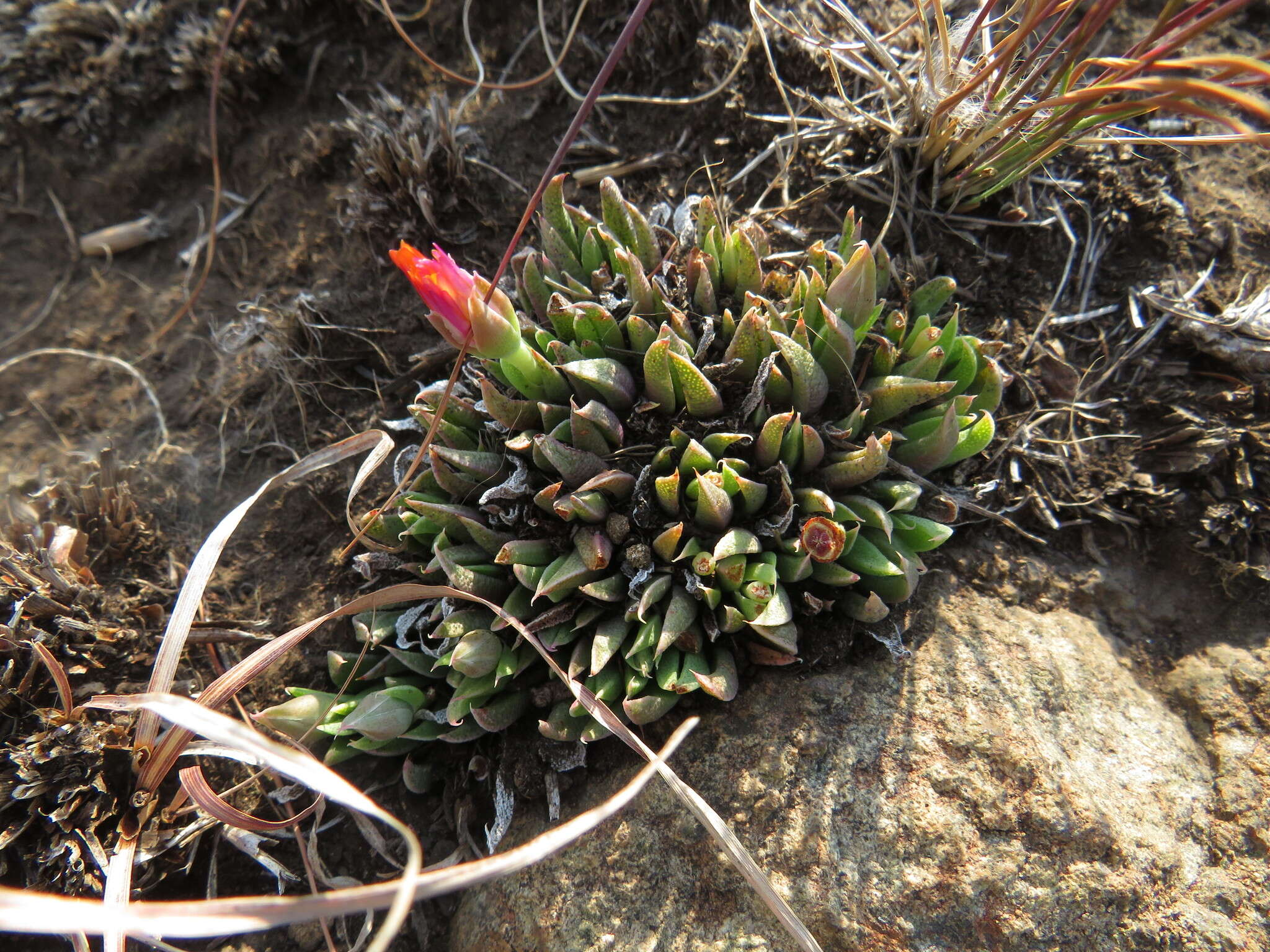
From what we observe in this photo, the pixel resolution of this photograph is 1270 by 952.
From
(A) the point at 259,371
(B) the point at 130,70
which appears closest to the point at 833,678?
(A) the point at 259,371

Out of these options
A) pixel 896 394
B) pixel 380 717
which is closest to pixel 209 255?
pixel 380 717

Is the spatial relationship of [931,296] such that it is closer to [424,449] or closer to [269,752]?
[424,449]

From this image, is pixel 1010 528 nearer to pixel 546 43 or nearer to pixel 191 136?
pixel 546 43

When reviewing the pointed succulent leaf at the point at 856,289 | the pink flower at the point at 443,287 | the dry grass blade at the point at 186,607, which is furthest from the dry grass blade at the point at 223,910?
the pointed succulent leaf at the point at 856,289

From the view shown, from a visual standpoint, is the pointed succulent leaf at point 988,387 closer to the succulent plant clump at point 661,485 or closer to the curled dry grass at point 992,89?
the succulent plant clump at point 661,485

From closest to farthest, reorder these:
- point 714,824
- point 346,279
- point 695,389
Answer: point 714,824 → point 695,389 → point 346,279

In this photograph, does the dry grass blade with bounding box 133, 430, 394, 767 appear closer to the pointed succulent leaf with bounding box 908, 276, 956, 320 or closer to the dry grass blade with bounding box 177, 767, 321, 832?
the dry grass blade with bounding box 177, 767, 321, 832
